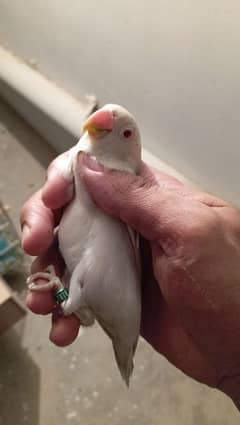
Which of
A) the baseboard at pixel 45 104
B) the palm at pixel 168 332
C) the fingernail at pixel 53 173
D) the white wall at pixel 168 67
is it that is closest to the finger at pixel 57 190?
the fingernail at pixel 53 173

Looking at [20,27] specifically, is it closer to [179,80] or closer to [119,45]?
[119,45]

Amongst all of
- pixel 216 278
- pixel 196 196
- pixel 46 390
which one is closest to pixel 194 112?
pixel 196 196

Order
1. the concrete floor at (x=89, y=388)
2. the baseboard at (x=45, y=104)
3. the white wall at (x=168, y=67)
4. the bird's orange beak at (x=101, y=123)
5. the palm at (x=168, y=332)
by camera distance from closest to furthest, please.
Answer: the bird's orange beak at (x=101, y=123)
the palm at (x=168, y=332)
the white wall at (x=168, y=67)
the concrete floor at (x=89, y=388)
the baseboard at (x=45, y=104)

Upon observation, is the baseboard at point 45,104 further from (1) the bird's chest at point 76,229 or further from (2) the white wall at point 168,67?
(1) the bird's chest at point 76,229

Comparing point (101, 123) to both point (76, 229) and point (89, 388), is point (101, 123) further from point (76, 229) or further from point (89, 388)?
point (89, 388)

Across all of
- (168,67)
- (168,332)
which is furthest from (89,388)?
(168,67)

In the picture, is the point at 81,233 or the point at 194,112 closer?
the point at 81,233
